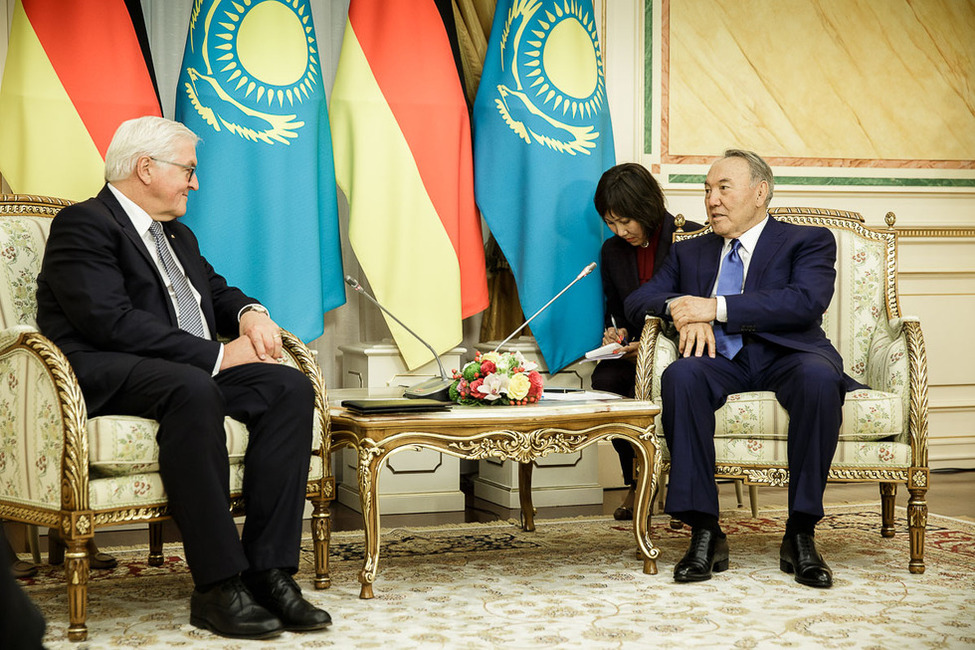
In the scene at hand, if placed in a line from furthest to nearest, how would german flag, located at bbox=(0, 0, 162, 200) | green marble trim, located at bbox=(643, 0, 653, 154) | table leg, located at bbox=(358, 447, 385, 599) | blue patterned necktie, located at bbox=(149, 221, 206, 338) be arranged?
1. green marble trim, located at bbox=(643, 0, 653, 154)
2. german flag, located at bbox=(0, 0, 162, 200)
3. blue patterned necktie, located at bbox=(149, 221, 206, 338)
4. table leg, located at bbox=(358, 447, 385, 599)

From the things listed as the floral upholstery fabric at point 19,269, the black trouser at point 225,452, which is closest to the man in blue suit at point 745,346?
the black trouser at point 225,452

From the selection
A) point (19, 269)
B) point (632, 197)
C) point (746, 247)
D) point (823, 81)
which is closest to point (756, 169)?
point (746, 247)

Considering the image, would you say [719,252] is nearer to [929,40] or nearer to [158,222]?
[158,222]

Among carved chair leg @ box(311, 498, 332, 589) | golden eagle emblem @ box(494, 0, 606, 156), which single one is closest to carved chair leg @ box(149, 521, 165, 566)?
carved chair leg @ box(311, 498, 332, 589)

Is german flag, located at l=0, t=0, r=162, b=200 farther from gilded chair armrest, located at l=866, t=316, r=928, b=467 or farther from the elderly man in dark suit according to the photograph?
gilded chair armrest, located at l=866, t=316, r=928, b=467

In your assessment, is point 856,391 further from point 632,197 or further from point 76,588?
point 76,588

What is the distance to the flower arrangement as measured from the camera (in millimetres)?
2613

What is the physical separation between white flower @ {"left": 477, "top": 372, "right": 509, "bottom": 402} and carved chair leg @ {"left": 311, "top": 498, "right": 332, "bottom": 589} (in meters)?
0.48

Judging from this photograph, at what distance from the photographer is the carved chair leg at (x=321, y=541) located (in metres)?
2.48

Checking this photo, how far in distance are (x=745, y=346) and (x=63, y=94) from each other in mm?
2163

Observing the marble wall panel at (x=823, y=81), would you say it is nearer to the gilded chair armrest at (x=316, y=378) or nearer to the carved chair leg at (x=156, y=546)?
the gilded chair armrest at (x=316, y=378)

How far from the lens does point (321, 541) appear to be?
249 centimetres

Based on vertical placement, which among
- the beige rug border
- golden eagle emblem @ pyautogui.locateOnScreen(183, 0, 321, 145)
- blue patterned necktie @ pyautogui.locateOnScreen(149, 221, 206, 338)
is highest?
golden eagle emblem @ pyautogui.locateOnScreen(183, 0, 321, 145)

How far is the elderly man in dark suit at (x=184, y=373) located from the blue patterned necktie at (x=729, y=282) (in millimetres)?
1257
